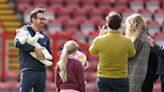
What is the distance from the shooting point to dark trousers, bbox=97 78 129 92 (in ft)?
24.6

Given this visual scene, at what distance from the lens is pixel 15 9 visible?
595 inches

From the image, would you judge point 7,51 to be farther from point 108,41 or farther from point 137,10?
point 108,41

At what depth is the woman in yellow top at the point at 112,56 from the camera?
24.6ft

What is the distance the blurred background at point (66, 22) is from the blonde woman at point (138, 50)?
3.74 m

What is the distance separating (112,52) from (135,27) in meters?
0.67

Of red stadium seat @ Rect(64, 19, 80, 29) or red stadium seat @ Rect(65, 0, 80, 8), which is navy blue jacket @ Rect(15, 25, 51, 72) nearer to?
red stadium seat @ Rect(64, 19, 80, 29)

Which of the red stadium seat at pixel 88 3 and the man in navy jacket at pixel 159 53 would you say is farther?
the red stadium seat at pixel 88 3

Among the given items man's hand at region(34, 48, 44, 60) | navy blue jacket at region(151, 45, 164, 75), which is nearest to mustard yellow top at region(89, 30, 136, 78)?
man's hand at region(34, 48, 44, 60)

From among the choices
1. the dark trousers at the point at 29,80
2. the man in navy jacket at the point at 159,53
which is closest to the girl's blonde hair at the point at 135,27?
the man in navy jacket at the point at 159,53

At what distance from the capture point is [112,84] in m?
7.48

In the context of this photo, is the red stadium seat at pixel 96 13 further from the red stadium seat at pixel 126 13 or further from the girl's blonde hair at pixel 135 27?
the girl's blonde hair at pixel 135 27

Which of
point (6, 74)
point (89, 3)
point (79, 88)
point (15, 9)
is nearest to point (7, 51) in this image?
point (6, 74)

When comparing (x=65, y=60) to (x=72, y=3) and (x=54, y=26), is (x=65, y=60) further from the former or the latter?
(x=72, y=3)

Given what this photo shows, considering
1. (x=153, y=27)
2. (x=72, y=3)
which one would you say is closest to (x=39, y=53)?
(x=153, y=27)
